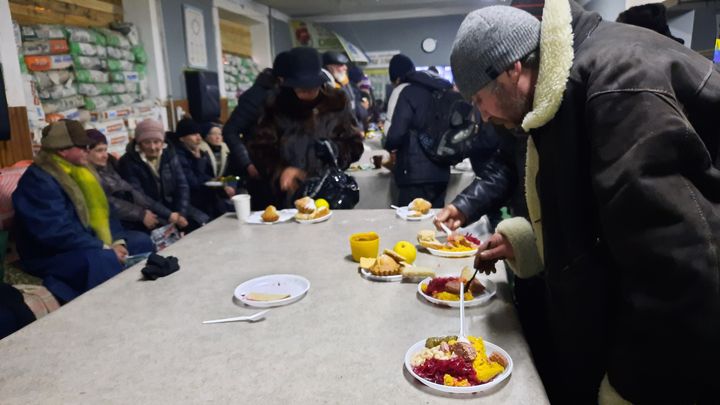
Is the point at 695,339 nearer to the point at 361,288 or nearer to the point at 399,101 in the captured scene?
the point at 361,288

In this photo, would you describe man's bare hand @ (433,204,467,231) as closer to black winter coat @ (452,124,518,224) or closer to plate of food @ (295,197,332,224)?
black winter coat @ (452,124,518,224)

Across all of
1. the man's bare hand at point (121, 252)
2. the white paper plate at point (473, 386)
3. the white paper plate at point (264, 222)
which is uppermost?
the white paper plate at point (473, 386)

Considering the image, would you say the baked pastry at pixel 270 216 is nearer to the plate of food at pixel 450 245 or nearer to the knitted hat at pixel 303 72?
the plate of food at pixel 450 245

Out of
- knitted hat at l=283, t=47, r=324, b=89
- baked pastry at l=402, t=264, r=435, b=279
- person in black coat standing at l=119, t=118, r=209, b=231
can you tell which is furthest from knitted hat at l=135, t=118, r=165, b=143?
baked pastry at l=402, t=264, r=435, b=279

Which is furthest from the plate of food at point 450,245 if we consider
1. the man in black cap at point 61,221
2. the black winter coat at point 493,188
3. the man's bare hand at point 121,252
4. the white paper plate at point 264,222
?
the man's bare hand at point 121,252

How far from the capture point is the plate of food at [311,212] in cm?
224

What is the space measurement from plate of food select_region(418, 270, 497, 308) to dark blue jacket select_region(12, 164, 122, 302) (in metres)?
2.00

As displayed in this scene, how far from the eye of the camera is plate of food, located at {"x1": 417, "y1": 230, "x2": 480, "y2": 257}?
1.69 meters

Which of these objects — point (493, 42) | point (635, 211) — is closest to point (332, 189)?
point (493, 42)

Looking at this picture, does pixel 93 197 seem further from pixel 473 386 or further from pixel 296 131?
pixel 473 386

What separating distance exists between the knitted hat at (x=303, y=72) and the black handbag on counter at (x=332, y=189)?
0.49 m

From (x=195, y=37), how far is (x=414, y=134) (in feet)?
13.9

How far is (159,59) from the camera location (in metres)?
5.50

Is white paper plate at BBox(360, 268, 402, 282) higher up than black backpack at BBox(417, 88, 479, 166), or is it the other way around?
black backpack at BBox(417, 88, 479, 166)
